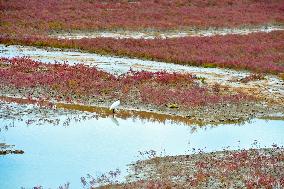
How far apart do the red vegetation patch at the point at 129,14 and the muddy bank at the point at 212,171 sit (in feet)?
105

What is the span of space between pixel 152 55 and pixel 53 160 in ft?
78.6

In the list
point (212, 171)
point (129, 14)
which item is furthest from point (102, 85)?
point (129, 14)

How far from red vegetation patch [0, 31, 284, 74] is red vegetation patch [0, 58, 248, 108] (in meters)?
7.00

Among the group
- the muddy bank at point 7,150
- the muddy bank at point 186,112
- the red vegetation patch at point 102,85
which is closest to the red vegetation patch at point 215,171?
the muddy bank at point 7,150

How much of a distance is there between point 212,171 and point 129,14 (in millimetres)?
45077

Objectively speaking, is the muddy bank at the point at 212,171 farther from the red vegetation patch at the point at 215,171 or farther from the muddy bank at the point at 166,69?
the muddy bank at the point at 166,69

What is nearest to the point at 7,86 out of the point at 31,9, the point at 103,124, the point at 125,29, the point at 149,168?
the point at 103,124

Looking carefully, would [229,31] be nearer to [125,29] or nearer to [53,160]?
[125,29]

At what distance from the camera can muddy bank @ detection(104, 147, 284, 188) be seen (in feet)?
62.7

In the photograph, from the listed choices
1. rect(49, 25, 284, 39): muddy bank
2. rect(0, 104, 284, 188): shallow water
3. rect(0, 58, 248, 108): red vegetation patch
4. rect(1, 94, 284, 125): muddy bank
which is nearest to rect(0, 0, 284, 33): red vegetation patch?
rect(49, 25, 284, 39): muddy bank

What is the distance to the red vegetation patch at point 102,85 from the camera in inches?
1216

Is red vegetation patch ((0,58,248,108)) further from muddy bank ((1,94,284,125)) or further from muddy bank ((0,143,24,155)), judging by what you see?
muddy bank ((0,143,24,155))

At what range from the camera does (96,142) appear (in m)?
23.6

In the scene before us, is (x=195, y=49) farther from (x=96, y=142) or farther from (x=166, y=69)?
(x=96, y=142)
